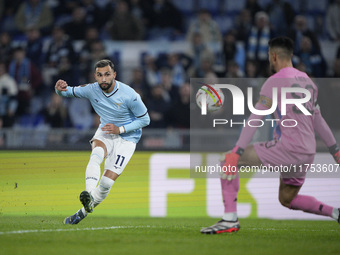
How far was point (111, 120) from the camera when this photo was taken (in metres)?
9.94

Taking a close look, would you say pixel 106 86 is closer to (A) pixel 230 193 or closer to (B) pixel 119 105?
(B) pixel 119 105

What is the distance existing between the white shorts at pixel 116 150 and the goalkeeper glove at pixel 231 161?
6.90 feet

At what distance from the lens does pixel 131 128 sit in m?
9.69

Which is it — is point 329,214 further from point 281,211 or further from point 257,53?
point 257,53

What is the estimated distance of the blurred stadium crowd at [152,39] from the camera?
14883 mm

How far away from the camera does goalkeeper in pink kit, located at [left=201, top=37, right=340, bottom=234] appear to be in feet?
25.8

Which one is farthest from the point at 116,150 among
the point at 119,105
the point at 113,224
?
the point at 113,224

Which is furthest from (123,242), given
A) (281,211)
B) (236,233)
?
(281,211)

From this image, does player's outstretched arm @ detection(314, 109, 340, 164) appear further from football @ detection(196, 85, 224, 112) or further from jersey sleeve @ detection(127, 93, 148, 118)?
jersey sleeve @ detection(127, 93, 148, 118)

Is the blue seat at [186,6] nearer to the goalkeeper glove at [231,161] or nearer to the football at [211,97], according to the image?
the football at [211,97]

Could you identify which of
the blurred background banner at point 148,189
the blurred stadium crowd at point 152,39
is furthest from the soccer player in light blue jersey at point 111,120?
the blurred stadium crowd at point 152,39

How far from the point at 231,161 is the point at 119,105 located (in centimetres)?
253

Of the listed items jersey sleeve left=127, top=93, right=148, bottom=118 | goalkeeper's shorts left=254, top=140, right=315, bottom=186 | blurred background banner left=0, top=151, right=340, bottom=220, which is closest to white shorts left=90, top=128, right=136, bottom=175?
jersey sleeve left=127, top=93, right=148, bottom=118

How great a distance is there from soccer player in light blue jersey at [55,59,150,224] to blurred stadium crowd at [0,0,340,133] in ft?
14.1
